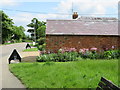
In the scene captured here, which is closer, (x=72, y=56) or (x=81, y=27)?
(x=72, y=56)

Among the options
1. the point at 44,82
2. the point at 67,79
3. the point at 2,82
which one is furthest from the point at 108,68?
the point at 2,82

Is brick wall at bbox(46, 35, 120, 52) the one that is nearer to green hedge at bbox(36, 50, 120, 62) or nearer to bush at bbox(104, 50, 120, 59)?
green hedge at bbox(36, 50, 120, 62)

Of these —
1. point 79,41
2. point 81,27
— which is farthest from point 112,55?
point 81,27

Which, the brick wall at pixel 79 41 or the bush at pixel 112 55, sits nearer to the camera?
the bush at pixel 112 55

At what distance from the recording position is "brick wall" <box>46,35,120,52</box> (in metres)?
15.2

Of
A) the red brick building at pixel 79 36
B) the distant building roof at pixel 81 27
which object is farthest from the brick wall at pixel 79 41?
the distant building roof at pixel 81 27

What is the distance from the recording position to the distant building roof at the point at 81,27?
619 inches

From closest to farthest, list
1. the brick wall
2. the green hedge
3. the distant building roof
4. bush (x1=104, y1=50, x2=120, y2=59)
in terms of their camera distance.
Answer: the green hedge, bush (x1=104, y1=50, x2=120, y2=59), the brick wall, the distant building roof

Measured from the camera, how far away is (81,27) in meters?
16.9

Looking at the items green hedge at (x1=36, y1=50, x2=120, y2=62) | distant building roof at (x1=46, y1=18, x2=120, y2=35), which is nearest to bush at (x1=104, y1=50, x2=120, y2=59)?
green hedge at (x1=36, y1=50, x2=120, y2=62)

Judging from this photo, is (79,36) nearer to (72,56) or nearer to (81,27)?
(81,27)

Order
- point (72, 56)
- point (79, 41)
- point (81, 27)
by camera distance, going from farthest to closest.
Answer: point (81, 27), point (79, 41), point (72, 56)

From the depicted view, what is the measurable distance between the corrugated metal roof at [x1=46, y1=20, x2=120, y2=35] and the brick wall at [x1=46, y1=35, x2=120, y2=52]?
0.38m

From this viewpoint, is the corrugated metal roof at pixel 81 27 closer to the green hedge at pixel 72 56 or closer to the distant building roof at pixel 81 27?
the distant building roof at pixel 81 27
